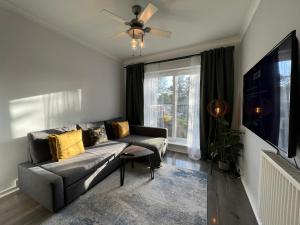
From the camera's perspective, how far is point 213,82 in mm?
2977

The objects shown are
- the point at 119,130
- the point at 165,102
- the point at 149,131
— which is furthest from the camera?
the point at 165,102

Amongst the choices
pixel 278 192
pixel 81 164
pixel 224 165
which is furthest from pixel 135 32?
pixel 224 165

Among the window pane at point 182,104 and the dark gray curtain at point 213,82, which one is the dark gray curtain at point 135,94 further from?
the dark gray curtain at point 213,82

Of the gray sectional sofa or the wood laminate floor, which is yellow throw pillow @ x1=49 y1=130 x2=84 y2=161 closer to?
the gray sectional sofa

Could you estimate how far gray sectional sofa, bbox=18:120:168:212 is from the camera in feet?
5.37

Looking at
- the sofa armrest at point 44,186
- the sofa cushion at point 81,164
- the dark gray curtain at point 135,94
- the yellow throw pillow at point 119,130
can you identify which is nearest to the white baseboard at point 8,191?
the sofa armrest at point 44,186

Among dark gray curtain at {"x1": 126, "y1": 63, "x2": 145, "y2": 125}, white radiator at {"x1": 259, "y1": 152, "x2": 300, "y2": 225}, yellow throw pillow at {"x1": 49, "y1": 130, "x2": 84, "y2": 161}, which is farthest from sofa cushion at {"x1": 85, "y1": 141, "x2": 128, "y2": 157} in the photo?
white radiator at {"x1": 259, "y1": 152, "x2": 300, "y2": 225}

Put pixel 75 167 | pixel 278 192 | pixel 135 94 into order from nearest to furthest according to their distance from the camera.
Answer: pixel 278 192 → pixel 75 167 → pixel 135 94

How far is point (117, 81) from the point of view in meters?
4.13

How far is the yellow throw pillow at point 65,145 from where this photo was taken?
81.7 inches

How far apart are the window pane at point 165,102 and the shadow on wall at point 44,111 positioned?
6.61ft

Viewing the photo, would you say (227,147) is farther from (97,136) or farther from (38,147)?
(38,147)

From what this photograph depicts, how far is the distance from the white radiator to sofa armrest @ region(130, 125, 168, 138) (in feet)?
7.37

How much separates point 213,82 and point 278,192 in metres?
2.41
